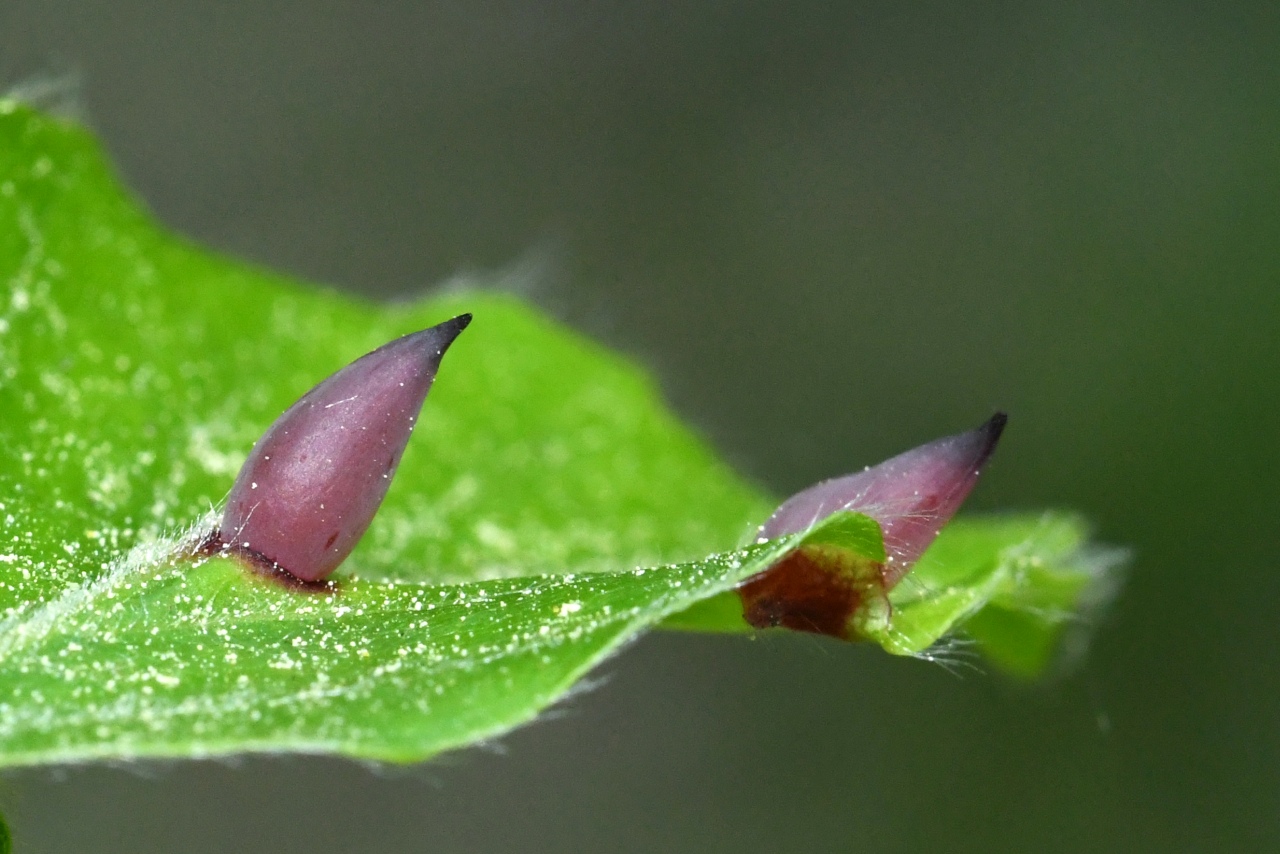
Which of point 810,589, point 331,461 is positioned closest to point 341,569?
point 331,461

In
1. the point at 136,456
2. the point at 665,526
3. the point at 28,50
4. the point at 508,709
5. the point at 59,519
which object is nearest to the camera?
the point at 508,709

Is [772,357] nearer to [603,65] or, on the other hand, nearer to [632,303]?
[632,303]

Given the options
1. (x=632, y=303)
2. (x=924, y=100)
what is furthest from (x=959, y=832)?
(x=924, y=100)

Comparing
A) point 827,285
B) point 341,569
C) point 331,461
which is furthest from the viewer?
point 827,285

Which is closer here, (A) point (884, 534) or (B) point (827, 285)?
(A) point (884, 534)

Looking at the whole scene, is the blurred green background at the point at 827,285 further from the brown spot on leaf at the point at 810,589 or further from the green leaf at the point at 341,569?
the brown spot on leaf at the point at 810,589

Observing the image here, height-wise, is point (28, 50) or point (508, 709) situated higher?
point (28, 50)

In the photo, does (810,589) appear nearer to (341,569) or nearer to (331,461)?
(331,461)
